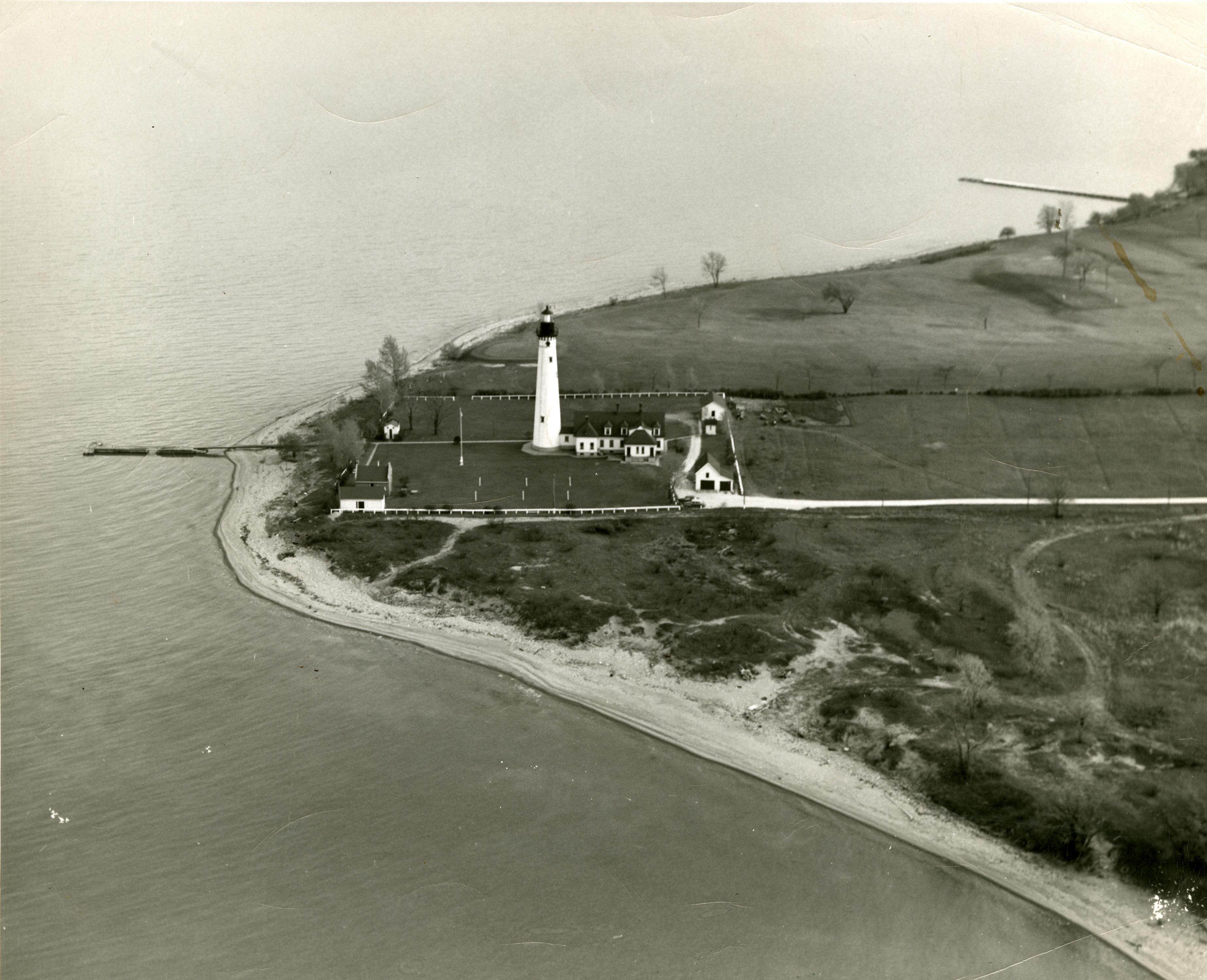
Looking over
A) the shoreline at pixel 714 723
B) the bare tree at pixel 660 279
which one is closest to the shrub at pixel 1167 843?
the shoreline at pixel 714 723

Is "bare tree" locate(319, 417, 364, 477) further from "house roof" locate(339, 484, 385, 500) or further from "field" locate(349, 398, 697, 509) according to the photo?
"house roof" locate(339, 484, 385, 500)

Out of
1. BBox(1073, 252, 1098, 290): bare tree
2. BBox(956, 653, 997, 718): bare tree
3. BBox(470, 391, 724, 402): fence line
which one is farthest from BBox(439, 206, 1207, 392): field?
BBox(956, 653, 997, 718): bare tree

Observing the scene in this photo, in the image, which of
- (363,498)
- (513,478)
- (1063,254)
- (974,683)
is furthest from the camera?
(1063,254)

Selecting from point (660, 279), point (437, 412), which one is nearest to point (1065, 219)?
point (660, 279)

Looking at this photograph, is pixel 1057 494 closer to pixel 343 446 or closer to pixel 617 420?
pixel 617 420

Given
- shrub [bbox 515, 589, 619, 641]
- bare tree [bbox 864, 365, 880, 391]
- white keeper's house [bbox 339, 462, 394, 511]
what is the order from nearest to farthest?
shrub [bbox 515, 589, 619, 641] → white keeper's house [bbox 339, 462, 394, 511] → bare tree [bbox 864, 365, 880, 391]

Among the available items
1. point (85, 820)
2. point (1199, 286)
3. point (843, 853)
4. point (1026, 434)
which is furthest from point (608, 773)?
point (1199, 286)
